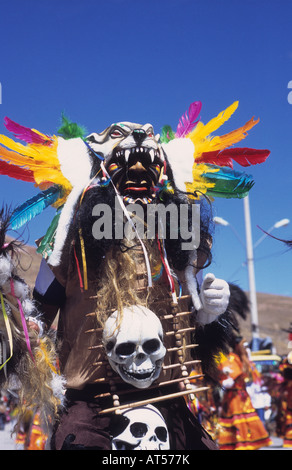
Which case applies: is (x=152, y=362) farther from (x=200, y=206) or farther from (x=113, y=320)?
(x=200, y=206)

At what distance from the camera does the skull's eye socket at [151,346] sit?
2395 mm

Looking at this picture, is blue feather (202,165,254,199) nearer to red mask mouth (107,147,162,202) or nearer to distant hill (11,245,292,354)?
red mask mouth (107,147,162,202)

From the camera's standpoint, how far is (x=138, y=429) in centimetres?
236

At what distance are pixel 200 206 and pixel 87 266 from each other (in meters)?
0.64

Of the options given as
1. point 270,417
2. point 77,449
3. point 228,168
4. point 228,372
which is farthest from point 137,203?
point 270,417

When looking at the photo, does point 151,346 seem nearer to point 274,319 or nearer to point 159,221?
point 159,221

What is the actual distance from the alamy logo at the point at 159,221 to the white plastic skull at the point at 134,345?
0.39 m

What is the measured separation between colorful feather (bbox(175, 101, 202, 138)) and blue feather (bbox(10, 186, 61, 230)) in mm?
735

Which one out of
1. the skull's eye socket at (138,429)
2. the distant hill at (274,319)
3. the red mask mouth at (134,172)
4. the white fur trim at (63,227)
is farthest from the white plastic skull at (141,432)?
the distant hill at (274,319)

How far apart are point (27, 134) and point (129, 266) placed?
0.89 m

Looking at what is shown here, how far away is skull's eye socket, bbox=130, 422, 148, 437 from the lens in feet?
7.72

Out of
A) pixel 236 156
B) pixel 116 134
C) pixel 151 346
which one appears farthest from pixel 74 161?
pixel 151 346

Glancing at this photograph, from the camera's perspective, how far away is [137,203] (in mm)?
2688

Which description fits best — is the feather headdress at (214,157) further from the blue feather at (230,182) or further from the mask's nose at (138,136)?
the mask's nose at (138,136)
